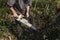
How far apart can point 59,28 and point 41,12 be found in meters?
1.01

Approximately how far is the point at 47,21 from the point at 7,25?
37.5 inches

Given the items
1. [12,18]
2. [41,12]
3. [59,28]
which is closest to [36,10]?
[41,12]

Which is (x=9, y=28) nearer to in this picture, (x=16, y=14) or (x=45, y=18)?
(x=16, y=14)

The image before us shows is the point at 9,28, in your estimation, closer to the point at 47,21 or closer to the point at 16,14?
the point at 16,14

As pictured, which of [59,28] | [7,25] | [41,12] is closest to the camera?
[59,28]

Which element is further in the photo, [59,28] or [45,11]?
[45,11]

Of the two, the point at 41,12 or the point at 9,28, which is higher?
the point at 41,12

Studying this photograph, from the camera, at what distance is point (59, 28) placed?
18.9ft

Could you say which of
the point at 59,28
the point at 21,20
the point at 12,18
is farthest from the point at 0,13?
the point at 59,28

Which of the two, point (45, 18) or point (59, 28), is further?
point (45, 18)

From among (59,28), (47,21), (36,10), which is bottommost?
(59,28)

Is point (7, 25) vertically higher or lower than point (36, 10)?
lower

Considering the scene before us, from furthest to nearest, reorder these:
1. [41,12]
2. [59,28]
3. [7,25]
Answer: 1. [41,12]
2. [7,25]
3. [59,28]

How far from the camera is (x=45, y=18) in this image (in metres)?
6.42
